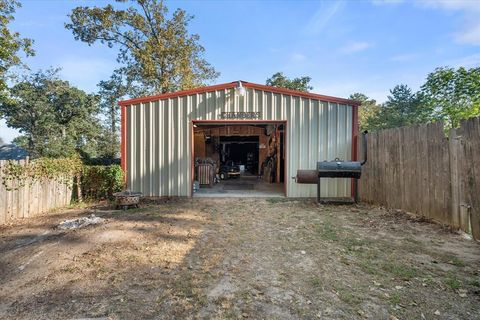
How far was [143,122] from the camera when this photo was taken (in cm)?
795

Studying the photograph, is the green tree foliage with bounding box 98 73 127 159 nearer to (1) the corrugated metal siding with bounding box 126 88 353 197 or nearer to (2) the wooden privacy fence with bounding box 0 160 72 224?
(1) the corrugated metal siding with bounding box 126 88 353 197

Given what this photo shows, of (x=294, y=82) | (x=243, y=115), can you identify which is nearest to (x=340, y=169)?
(x=243, y=115)

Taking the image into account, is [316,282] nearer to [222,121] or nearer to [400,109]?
[222,121]

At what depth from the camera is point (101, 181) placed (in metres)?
7.80

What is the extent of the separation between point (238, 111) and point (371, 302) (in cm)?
630

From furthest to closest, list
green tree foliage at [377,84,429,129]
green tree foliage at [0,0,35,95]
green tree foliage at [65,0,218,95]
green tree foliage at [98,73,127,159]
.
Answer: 1. green tree foliage at [98,73,127,159]
2. green tree foliage at [377,84,429,129]
3. green tree foliage at [65,0,218,95]
4. green tree foliage at [0,0,35,95]

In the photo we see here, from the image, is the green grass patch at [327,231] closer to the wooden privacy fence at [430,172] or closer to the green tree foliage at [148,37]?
the wooden privacy fence at [430,172]

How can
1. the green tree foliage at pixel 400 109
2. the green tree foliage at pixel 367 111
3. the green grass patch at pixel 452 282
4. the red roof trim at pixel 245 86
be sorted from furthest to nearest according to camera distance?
the green tree foliage at pixel 367 111
the green tree foliage at pixel 400 109
the red roof trim at pixel 245 86
the green grass patch at pixel 452 282

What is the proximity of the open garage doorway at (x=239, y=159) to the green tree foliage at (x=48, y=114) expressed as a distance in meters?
6.88

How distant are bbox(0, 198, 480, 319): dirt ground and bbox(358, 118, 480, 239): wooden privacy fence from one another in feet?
1.26

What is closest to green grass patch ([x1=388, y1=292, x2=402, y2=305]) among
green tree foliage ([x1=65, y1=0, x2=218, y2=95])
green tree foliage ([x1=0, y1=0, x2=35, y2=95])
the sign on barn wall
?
the sign on barn wall

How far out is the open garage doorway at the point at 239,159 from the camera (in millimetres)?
9930

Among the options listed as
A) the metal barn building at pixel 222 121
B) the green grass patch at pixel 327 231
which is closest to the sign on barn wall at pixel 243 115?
the metal barn building at pixel 222 121

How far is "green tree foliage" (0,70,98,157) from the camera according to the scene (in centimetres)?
1419
